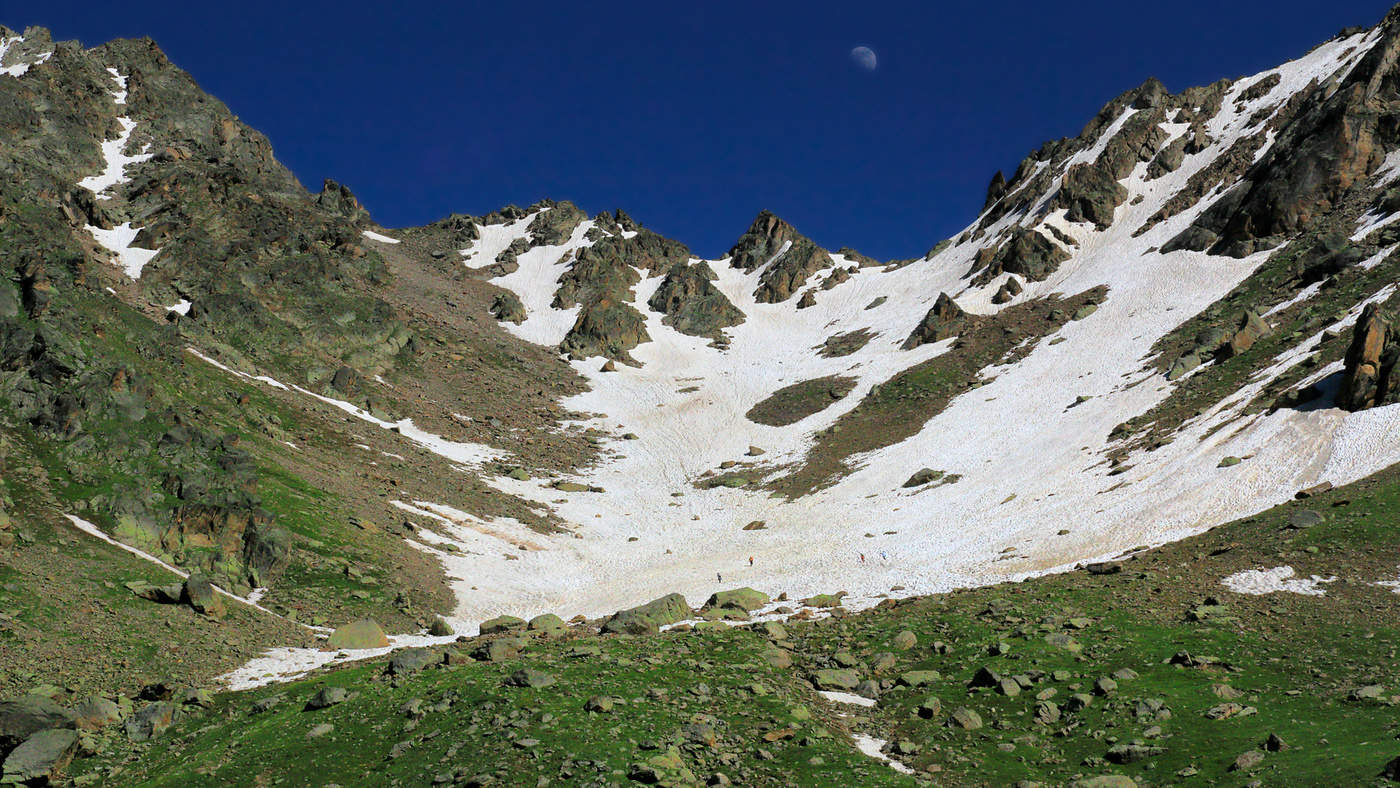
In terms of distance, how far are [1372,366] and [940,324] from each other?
73894 millimetres

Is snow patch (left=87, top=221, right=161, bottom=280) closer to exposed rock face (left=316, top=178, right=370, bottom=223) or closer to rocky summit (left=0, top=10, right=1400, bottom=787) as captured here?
rocky summit (left=0, top=10, right=1400, bottom=787)

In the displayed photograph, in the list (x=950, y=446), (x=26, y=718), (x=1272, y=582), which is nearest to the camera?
(x=26, y=718)

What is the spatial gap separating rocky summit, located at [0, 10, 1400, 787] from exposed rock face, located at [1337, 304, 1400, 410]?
0.69 ft

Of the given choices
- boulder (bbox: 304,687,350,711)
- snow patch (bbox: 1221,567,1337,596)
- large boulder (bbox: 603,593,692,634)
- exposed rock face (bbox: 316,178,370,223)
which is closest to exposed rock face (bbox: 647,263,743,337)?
exposed rock face (bbox: 316,178,370,223)

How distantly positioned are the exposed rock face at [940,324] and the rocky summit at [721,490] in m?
0.70

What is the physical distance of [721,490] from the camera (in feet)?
279

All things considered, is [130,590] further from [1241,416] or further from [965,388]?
[965,388]

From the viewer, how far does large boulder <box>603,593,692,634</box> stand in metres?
37.6

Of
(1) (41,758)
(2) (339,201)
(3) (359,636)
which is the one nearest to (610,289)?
(2) (339,201)

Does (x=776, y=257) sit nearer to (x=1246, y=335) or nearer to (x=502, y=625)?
(x=1246, y=335)

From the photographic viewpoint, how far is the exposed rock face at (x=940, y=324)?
116m

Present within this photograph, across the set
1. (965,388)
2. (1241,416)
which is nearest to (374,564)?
(1241,416)

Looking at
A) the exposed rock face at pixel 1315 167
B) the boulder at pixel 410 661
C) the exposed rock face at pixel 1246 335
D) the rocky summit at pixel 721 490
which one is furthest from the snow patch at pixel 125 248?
the exposed rock face at pixel 1315 167

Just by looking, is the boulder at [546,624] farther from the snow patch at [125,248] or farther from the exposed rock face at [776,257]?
the exposed rock face at [776,257]
